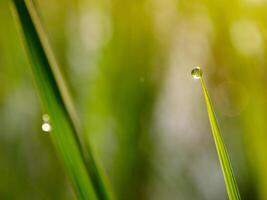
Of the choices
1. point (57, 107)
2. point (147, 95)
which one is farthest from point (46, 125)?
point (147, 95)

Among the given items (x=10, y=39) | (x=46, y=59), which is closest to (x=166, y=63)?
(x=10, y=39)

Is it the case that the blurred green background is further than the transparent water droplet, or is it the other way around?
the blurred green background

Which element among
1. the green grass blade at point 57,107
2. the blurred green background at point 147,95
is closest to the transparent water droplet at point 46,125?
the green grass blade at point 57,107

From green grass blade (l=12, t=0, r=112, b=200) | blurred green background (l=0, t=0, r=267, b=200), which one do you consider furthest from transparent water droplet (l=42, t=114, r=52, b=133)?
blurred green background (l=0, t=0, r=267, b=200)

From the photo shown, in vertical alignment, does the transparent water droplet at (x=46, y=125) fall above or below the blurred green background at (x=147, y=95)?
above

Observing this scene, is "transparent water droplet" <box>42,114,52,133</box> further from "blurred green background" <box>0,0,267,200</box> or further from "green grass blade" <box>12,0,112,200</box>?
"blurred green background" <box>0,0,267,200</box>

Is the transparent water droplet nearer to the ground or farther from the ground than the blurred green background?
farther from the ground

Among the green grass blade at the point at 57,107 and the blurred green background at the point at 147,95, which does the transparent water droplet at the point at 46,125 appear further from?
the blurred green background at the point at 147,95
